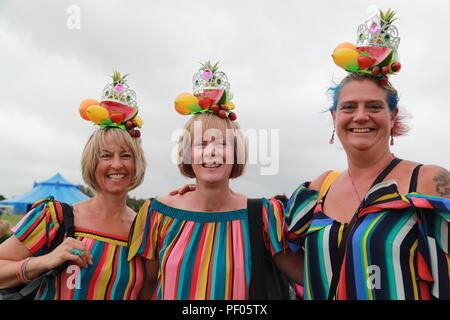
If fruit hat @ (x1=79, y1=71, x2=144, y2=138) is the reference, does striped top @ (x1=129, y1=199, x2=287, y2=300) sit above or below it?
below

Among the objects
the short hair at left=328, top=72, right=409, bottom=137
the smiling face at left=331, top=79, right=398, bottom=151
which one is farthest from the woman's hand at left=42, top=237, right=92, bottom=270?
the short hair at left=328, top=72, right=409, bottom=137

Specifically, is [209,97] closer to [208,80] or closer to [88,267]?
[208,80]

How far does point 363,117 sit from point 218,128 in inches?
40.4

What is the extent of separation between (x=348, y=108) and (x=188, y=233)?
144 centimetres

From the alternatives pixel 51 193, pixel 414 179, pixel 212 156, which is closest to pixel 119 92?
pixel 212 156

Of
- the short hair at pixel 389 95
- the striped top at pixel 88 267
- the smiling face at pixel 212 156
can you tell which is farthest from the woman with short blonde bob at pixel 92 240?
the short hair at pixel 389 95

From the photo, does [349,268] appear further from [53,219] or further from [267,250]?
[53,219]

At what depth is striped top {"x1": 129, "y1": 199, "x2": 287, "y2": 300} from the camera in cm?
229

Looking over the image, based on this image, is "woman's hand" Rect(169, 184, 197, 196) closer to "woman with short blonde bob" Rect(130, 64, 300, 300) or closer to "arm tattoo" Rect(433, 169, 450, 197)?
"woman with short blonde bob" Rect(130, 64, 300, 300)

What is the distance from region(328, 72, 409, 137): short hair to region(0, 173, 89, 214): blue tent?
11671 mm

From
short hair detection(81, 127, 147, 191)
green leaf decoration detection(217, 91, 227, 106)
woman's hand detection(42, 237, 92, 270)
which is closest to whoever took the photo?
woman's hand detection(42, 237, 92, 270)

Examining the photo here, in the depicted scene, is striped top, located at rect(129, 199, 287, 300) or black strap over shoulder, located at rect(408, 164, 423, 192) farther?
striped top, located at rect(129, 199, 287, 300)
